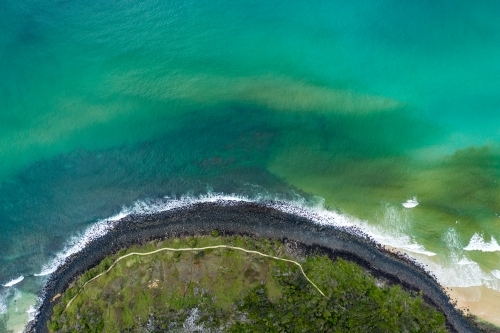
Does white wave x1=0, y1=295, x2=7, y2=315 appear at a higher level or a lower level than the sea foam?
lower

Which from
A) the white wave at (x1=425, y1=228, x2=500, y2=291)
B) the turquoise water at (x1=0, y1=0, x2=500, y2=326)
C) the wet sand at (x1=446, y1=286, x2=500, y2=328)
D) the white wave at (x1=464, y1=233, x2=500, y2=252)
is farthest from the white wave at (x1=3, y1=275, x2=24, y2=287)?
the white wave at (x1=464, y1=233, x2=500, y2=252)

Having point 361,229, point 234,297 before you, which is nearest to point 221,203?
point 234,297

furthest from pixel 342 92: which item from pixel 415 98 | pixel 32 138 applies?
pixel 32 138

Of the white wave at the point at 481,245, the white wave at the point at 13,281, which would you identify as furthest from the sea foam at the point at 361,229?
the white wave at the point at 13,281

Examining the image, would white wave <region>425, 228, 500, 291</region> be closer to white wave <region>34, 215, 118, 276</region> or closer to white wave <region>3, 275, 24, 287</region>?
white wave <region>34, 215, 118, 276</region>

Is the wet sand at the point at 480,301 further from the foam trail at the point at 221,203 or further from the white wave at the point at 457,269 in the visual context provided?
the foam trail at the point at 221,203

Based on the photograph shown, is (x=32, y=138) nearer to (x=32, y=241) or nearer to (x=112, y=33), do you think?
(x=32, y=241)

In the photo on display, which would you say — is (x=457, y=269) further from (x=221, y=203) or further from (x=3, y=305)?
(x=3, y=305)
